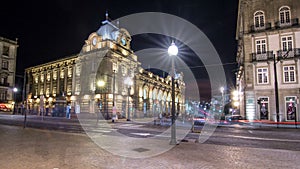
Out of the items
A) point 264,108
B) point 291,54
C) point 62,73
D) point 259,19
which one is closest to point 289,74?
point 291,54

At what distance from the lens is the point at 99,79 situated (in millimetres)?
46750

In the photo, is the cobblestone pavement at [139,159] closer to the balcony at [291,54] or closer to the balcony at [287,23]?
the balcony at [291,54]

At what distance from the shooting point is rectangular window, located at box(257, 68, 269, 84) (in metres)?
28.4

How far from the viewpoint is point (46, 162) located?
Result: 22.1ft

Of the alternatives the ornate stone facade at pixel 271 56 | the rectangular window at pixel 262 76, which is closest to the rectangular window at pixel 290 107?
the ornate stone facade at pixel 271 56

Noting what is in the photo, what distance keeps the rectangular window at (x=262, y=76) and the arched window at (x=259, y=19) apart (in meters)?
6.29

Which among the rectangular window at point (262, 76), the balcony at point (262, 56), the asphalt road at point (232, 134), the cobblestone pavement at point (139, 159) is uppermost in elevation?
the balcony at point (262, 56)

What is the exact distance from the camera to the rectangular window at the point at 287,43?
27578 mm

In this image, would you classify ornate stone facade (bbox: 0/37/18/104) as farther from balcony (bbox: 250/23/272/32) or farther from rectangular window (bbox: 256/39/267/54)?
rectangular window (bbox: 256/39/267/54)

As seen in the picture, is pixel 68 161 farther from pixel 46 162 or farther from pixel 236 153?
pixel 236 153

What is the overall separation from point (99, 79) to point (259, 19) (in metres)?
32.8

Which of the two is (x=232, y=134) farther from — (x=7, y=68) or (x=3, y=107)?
(x=7, y=68)

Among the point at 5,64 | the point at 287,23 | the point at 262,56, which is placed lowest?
the point at 262,56

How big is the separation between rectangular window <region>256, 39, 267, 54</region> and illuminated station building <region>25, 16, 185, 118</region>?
2536 cm
